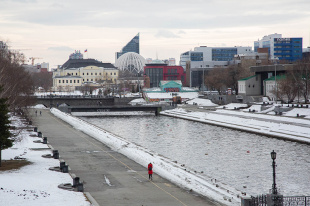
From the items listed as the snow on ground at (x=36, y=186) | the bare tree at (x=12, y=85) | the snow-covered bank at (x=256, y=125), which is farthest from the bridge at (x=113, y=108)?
the snow on ground at (x=36, y=186)

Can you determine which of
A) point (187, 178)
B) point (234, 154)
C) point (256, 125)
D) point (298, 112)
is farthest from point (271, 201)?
point (298, 112)

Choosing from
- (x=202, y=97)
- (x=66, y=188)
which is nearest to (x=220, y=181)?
(x=66, y=188)

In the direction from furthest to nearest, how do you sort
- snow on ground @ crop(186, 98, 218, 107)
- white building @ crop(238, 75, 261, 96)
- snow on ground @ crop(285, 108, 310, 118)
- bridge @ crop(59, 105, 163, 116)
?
snow on ground @ crop(186, 98, 218, 107) → white building @ crop(238, 75, 261, 96) → bridge @ crop(59, 105, 163, 116) → snow on ground @ crop(285, 108, 310, 118)

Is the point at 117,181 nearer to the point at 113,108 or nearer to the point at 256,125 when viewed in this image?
the point at 256,125

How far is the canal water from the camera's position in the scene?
36156 mm

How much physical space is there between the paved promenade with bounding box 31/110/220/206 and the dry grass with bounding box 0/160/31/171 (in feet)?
11.5

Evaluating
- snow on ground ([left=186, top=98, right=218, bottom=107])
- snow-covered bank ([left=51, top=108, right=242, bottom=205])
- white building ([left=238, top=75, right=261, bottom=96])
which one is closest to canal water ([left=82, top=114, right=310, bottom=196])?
snow-covered bank ([left=51, top=108, right=242, bottom=205])

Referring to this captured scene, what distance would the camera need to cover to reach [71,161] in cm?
4091

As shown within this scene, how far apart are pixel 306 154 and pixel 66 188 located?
28916 mm

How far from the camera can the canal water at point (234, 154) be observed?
36156mm

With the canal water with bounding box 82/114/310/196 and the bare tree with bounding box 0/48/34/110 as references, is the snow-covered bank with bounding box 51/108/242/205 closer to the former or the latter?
the canal water with bounding box 82/114/310/196

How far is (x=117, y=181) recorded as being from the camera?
32.4 meters

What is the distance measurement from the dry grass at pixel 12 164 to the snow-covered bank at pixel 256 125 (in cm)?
3387

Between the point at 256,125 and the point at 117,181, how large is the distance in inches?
1871
